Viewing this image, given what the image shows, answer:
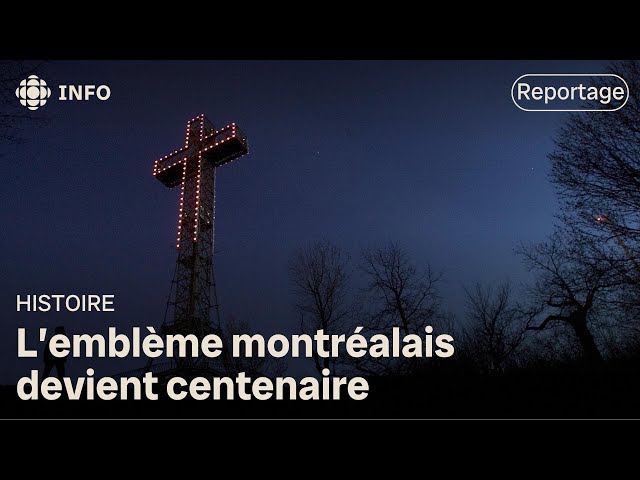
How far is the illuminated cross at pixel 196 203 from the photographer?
742 inches

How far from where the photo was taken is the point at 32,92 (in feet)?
16.4

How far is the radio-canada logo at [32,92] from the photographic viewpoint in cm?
492

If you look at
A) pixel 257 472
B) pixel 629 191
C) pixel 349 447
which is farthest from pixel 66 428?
pixel 629 191

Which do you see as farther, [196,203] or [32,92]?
[196,203]

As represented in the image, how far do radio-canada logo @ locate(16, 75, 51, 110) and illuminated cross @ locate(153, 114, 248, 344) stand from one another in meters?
13.6

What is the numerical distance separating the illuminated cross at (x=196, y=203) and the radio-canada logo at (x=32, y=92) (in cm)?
1356

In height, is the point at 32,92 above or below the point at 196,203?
below

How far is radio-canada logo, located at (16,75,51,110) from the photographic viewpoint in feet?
16.1

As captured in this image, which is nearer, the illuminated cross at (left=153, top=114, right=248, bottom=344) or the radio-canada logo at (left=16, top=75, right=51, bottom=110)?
the radio-canada logo at (left=16, top=75, right=51, bottom=110)

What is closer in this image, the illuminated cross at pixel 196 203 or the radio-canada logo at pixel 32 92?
the radio-canada logo at pixel 32 92

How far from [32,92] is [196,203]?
13994 millimetres

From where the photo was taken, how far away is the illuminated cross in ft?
61.9

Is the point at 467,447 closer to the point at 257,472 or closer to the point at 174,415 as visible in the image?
the point at 257,472
